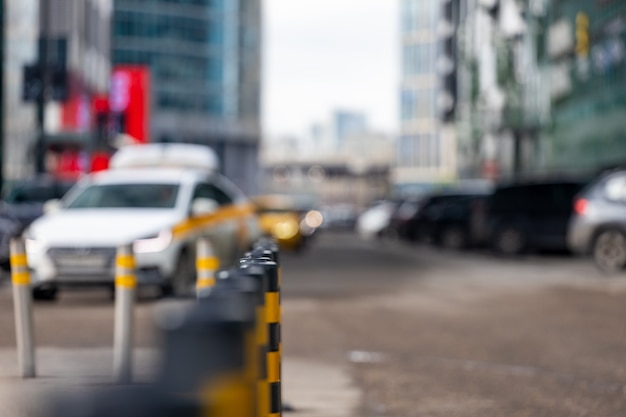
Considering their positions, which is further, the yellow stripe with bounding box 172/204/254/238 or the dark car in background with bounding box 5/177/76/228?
the dark car in background with bounding box 5/177/76/228

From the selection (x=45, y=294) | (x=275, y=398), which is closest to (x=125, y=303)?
(x=275, y=398)

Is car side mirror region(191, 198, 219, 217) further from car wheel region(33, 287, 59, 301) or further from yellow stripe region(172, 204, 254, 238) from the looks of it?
car wheel region(33, 287, 59, 301)

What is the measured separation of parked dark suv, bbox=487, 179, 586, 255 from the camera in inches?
1192

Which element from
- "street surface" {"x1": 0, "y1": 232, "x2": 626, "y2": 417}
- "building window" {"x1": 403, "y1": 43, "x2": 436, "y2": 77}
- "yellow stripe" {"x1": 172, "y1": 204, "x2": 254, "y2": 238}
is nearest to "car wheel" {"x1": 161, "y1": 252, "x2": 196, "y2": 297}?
"yellow stripe" {"x1": 172, "y1": 204, "x2": 254, "y2": 238}

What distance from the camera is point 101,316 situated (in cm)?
1387

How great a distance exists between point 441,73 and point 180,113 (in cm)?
2422

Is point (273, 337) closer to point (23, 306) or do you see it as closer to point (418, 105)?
point (23, 306)

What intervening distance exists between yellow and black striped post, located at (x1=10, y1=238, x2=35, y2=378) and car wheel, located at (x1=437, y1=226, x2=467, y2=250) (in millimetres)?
28865

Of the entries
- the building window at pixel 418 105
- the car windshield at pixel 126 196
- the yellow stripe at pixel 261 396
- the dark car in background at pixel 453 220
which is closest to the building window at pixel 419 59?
the building window at pixel 418 105

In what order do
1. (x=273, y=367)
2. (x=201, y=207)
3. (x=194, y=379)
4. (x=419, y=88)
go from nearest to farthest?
(x=194, y=379) → (x=273, y=367) → (x=201, y=207) → (x=419, y=88)

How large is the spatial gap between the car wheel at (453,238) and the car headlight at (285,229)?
4520 mm

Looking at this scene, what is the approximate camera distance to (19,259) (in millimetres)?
8328

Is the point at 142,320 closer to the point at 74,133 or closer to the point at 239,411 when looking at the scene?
the point at 239,411

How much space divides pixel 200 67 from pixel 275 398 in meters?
120
